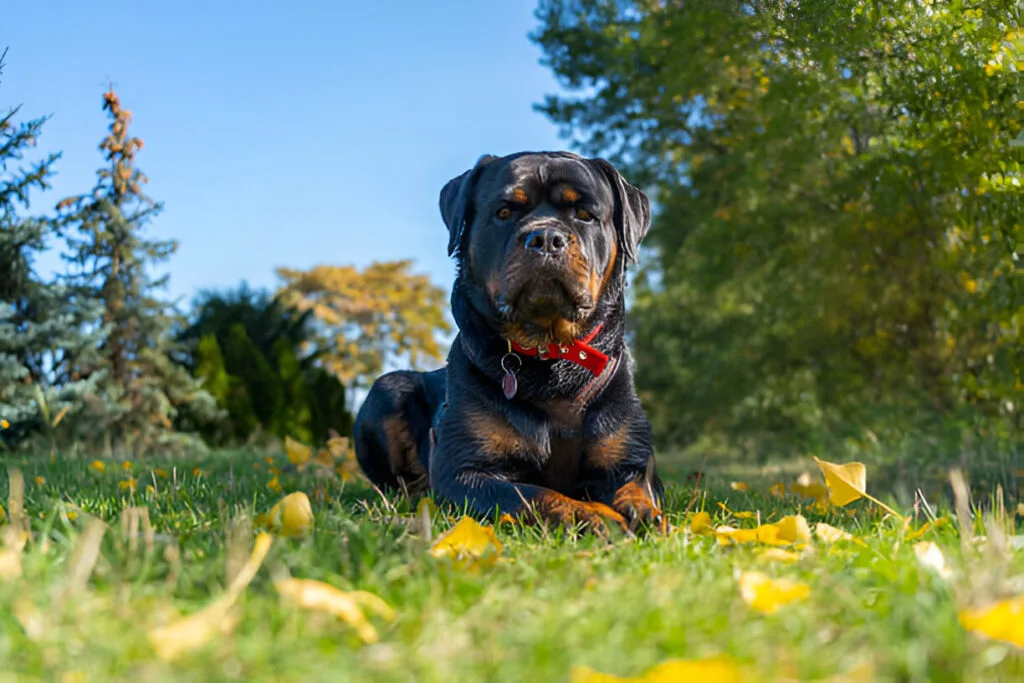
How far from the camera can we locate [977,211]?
5.25m

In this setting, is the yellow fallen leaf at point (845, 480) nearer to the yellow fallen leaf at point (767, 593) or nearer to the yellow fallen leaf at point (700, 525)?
the yellow fallen leaf at point (700, 525)

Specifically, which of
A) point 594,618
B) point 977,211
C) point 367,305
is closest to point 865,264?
point 977,211

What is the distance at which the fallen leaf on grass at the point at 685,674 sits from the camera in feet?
3.88

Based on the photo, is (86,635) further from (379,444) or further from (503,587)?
(379,444)

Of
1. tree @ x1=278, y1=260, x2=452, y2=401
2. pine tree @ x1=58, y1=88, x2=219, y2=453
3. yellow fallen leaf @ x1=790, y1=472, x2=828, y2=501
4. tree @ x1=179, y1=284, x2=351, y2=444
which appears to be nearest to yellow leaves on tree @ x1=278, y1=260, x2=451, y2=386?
tree @ x1=278, y1=260, x2=452, y2=401

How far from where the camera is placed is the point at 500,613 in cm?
162

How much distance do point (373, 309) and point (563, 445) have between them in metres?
34.3

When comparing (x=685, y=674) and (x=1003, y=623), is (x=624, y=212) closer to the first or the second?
(x=1003, y=623)

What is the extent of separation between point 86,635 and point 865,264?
914 centimetres

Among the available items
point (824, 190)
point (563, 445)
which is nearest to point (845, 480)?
point (563, 445)

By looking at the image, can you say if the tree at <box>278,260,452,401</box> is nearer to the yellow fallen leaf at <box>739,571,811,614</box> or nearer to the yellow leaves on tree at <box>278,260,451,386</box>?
the yellow leaves on tree at <box>278,260,451,386</box>

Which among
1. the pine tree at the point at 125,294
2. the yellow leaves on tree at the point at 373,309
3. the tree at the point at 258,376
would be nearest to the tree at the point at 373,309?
the yellow leaves on tree at the point at 373,309

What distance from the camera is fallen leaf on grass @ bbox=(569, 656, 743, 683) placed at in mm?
1183

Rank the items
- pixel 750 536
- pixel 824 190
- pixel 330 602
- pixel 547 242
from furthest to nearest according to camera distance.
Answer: pixel 824 190, pixel 547 242, pixel 750 536, pixel 330 602
